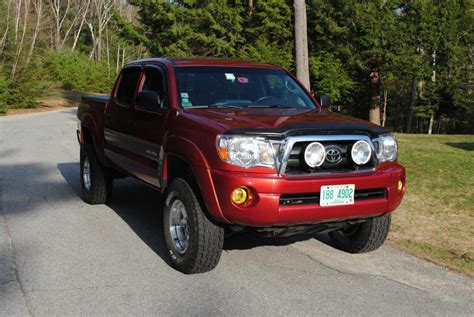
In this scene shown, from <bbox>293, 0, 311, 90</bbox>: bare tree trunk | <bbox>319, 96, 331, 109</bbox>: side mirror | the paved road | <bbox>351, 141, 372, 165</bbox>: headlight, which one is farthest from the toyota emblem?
<bbox>293, 0, 311, 90</bbox>: bare tree trunk

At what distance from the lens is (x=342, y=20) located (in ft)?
86.4

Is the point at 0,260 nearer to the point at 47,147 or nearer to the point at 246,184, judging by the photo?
the point at 246,184

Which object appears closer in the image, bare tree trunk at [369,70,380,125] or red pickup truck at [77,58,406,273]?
red pickup truck at [77,58,406,273]

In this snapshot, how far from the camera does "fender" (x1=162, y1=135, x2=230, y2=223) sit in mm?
4160

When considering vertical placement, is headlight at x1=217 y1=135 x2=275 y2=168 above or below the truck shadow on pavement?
above

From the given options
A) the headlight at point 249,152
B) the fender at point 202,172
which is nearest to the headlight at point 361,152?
the headlight at point 249,152

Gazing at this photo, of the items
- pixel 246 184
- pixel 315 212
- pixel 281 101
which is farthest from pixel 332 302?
pixel 281 101

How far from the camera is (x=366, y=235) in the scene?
516 cm

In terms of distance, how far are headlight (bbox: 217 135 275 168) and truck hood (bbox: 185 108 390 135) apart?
0.26 feet

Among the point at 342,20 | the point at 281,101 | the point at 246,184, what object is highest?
the point at 342,20

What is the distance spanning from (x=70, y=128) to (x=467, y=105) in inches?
1201

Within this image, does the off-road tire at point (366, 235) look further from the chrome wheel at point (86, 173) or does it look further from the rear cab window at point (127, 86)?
the chrome wheel at point (86, 173)

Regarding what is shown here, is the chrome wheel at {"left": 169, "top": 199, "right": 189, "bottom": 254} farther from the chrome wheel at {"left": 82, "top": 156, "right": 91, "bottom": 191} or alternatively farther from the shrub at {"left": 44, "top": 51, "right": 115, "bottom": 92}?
the shrub at {"left": 44, "top": 51, "right": 115, "bottom": 92}

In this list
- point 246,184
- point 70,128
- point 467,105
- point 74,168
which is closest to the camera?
point 246,184
